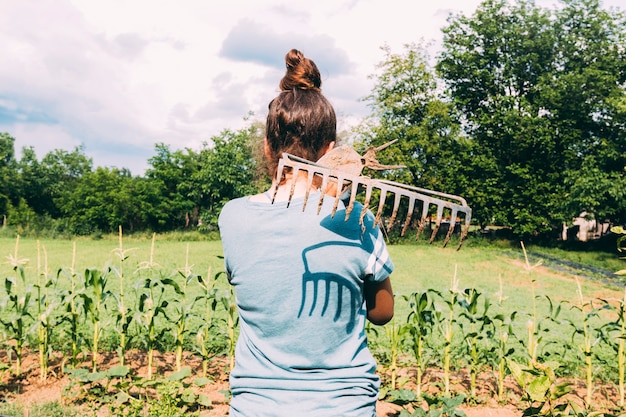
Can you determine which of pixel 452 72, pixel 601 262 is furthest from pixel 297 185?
pixel 452 72

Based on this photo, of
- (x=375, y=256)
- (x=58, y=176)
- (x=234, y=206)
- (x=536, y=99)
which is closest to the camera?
(x=375, y=256)

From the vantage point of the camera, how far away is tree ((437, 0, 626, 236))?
26578mm

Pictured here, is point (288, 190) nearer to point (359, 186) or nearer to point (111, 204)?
point (359, 186)

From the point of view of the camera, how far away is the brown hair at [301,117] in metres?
1.33

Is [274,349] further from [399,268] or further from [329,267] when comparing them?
[399,268]

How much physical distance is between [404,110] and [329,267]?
1178 inches

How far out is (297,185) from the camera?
1.31m

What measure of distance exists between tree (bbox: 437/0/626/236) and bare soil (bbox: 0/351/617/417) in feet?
75.0

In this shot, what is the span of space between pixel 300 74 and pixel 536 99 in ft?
97.1

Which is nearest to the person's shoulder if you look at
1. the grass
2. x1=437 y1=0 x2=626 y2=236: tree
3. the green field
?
the green field

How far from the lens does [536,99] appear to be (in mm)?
27688

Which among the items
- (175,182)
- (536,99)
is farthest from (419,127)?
(175,182)

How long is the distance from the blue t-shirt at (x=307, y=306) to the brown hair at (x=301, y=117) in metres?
0.17

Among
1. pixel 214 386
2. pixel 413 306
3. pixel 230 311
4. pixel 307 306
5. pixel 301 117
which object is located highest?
pixel 301 117
